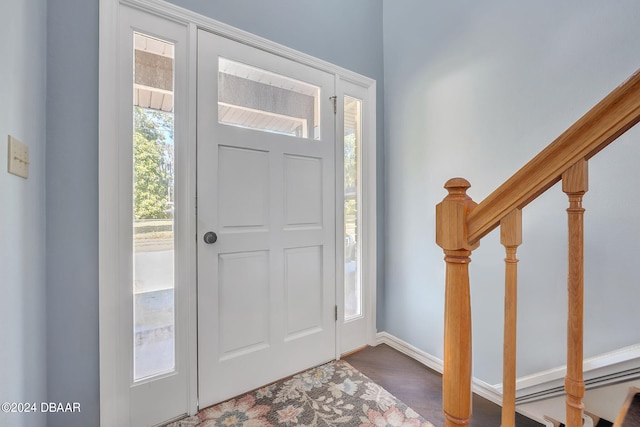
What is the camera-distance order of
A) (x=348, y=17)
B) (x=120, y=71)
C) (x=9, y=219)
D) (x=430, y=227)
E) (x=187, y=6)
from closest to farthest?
(x=9, y=219) → (x=120, y=71) → (x=187, y=6) → (x=430, y=227) → (x=348, y=17)

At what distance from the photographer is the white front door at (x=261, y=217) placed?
1.52 m

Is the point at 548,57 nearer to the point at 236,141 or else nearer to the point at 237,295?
the point at 236,141

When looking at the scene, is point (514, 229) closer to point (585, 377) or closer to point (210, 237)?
point (585, 377)

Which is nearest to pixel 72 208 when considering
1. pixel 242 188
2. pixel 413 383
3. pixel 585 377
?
pixel 242 188

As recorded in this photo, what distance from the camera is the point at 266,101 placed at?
5.70 feet

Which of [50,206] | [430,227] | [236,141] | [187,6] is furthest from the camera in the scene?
[430,227]

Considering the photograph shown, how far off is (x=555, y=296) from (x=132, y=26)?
7.78ft

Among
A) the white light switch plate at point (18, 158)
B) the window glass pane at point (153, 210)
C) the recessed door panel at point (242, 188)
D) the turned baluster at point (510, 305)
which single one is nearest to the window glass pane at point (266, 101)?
the recessed door panel at point (242, 188)

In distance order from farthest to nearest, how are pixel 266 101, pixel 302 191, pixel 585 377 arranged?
pixel 302 191
pixel 266 101
pixel 585 377

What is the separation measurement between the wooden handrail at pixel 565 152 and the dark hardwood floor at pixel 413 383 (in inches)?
50.2

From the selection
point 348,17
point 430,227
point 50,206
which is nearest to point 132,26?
point 50,206

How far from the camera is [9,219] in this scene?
34.9 inches

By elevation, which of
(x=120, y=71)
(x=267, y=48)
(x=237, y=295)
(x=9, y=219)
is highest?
(x=267, y=48)

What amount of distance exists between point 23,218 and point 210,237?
699 millimetres
